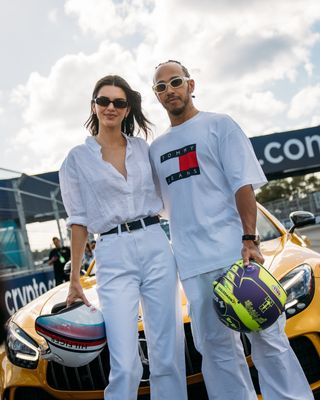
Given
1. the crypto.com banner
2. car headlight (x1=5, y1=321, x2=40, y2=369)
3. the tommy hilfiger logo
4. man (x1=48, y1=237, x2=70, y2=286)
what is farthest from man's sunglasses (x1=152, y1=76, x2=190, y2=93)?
the crypto.com banner

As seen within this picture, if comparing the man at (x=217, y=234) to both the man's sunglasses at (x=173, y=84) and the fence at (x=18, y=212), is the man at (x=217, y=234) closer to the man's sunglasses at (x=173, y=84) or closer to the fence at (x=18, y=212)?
the man's sunglasses at (x=173, y=84)

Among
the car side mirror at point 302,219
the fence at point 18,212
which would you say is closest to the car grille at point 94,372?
the car side mirror at point 302,219

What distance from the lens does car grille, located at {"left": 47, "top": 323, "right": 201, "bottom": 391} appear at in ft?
9.07

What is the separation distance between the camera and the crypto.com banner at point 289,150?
18906mm

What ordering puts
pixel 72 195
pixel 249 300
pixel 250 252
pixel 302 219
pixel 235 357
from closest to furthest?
pixel 249 300 < pixel 250 252 < pixel 235 357 < pixel 72 195 < pixel 302 219

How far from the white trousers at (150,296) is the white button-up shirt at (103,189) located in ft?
0.36

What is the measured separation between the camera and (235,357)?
252 centimetres

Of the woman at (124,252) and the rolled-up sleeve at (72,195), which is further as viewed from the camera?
the rolled-up sleeve at (72,195)

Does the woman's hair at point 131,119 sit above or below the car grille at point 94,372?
above

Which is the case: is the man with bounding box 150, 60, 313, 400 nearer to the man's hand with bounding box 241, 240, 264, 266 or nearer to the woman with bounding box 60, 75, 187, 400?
the man's hand with bounding box 241, 240, 264, 266

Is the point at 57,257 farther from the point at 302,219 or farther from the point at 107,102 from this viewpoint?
the point at 107,102

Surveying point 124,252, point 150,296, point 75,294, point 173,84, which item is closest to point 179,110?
point 173,84

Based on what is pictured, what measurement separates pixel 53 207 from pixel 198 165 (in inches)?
341

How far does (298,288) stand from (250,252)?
0.61 m
